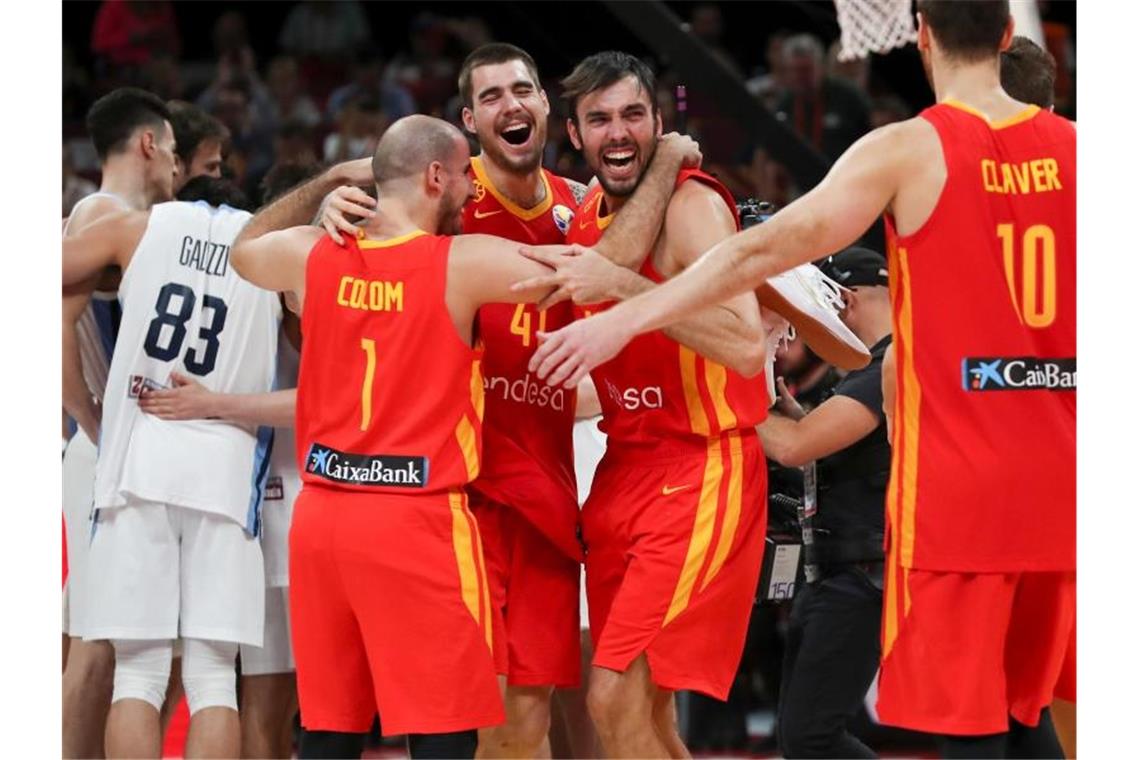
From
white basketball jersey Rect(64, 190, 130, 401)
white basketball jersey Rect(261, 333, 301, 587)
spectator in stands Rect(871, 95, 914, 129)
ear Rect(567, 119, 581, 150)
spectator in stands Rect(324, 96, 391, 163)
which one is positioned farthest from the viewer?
spectator in stands Rect(324, 96, 391, 163)

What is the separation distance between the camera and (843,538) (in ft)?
19.5

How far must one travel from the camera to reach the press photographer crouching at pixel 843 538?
5762 mm

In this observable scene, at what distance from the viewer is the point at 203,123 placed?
7.00 meters

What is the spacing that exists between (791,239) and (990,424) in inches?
26.7

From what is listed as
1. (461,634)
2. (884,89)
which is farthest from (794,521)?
(884,89)

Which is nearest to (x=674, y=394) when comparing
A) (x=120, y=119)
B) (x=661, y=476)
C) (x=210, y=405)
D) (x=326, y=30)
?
(x=661, y=476)

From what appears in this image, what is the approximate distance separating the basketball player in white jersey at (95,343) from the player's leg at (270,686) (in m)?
0.60

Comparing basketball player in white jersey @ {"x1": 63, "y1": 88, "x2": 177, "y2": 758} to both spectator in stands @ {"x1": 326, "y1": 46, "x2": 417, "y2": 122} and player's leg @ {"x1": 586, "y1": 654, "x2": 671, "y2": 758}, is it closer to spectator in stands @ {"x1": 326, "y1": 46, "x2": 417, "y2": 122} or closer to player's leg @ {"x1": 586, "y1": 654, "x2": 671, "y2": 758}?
player's leg @ {"x1": 586, "y1": 654, "x2": 671, "y2": 758}

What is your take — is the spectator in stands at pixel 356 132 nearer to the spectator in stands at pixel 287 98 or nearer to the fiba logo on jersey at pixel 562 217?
the spectator in stands at pixel 287 98

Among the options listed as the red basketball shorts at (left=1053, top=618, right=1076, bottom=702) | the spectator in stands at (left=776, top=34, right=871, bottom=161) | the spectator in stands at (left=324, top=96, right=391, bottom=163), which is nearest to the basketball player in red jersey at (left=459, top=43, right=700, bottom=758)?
the red basketball shorts at (left=1053, top=618, right=1076, bottom=702)

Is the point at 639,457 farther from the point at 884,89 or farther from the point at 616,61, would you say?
the point at 884,89

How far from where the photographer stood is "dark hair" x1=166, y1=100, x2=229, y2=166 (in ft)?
22.7

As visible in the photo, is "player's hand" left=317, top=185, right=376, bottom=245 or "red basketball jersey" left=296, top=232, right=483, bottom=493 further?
"player's hand" left=317, top=185, right=376, bottom=245

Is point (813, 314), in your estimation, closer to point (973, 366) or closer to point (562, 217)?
point (562, 217)
